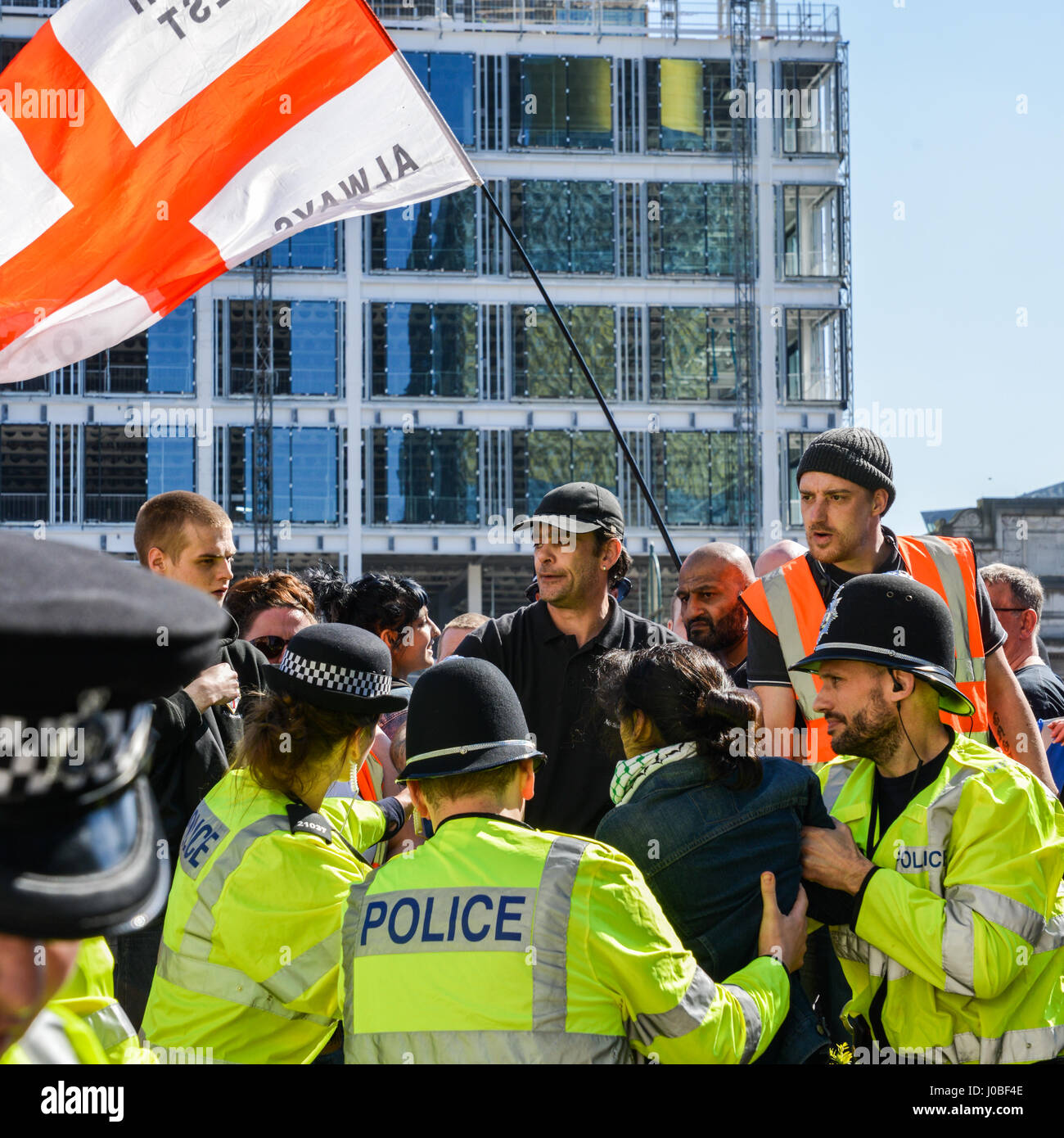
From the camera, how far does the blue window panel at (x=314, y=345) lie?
34906mm

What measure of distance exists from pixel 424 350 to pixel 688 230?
770 centimetres

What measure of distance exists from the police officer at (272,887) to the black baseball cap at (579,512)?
4.42 feet

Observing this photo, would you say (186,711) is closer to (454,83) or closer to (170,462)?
(170,462)

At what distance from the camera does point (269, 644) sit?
5512 millimetres

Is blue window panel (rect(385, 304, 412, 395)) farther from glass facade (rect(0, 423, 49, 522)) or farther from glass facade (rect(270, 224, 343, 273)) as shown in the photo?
glass facade (rect(0, 423, 49, 522))

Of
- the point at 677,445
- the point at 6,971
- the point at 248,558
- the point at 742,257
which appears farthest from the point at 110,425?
the point at 6,971

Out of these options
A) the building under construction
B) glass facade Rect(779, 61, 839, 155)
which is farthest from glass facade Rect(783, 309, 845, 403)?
glass facade Rect(779, 61, 839, 155)

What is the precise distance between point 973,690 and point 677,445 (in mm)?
31994

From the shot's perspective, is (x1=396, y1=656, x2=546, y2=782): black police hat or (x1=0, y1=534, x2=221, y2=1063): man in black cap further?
(x1=396, y1=656, x2=546, y2=782): black police hat

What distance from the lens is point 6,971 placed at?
4.24 ft

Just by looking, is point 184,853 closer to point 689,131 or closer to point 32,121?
point 32,121

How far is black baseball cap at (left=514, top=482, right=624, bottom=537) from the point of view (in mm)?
4605

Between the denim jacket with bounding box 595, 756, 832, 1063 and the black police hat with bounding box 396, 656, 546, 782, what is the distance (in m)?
0.34

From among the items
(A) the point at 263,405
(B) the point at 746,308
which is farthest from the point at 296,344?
(B) the point at 746,308
